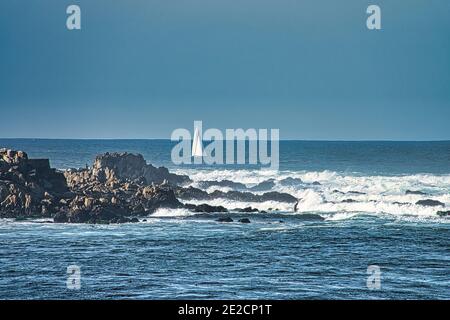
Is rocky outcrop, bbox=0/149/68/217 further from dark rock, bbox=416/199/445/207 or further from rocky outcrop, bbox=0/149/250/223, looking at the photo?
dark rock, bbox=416/199/445/207

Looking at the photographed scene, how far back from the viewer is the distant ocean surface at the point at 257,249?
85.8 feet

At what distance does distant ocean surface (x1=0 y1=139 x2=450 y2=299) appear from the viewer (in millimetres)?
26141

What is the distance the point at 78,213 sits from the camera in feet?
115

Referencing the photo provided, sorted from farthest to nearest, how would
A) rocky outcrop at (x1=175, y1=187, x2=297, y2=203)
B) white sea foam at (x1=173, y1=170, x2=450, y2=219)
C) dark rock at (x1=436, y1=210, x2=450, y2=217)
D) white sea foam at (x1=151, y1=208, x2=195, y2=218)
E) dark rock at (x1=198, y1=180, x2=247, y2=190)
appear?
dark rock at (x1=198, y1=180, x2=247, y2=190)
rocky outcrop at (x1=175, y1=187, x2=297, y2=203)
white sea foam at (x1=173, y1=170, x2=450, y2=219)
dark rock at (x1=436, y1=210, x2=450, y2=217)
white sea foam at (x1=151, y1=208, x2=195, y2=218)

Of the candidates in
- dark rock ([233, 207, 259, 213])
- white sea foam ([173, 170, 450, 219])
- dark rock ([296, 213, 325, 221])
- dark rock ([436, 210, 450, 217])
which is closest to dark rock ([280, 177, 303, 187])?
white sea foam ([173, 170, 450, 219])

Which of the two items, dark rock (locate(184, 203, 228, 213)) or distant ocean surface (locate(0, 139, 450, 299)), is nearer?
distant ocean surface (locate(0, 139, 450, 299))

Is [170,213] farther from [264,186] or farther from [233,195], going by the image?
[264,186]

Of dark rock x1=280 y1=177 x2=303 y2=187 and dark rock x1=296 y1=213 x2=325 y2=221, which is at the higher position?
dark rock x1=280 y1=177 x2=303 y2=187

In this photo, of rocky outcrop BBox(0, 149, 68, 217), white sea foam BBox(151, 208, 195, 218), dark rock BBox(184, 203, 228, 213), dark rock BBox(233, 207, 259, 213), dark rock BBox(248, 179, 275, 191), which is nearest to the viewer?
rocky outcrop BBox(0, 149, 68, 217)

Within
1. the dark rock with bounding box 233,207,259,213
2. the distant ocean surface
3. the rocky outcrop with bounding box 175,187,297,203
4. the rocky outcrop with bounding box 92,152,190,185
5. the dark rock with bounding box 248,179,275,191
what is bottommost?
the distant ocean surface

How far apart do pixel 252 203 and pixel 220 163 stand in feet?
21.5

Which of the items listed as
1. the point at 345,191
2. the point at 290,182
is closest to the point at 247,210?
the point at 290,182

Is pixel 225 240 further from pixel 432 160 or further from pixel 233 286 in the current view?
pixel 432 160
